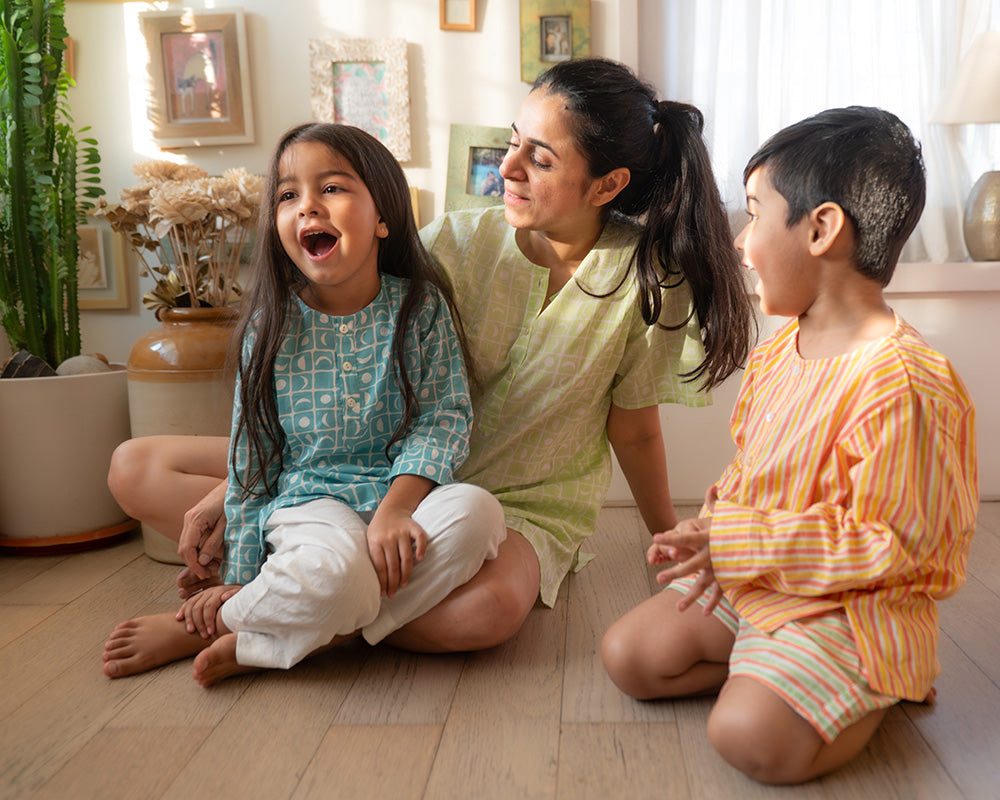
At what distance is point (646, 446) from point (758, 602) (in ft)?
1.99

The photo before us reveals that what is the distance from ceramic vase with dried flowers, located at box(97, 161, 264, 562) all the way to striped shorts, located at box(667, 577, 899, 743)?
1091 millimetres

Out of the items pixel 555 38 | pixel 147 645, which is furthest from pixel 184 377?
pixel 555 38

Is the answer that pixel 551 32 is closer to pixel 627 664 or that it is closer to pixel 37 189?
pixel 37 189

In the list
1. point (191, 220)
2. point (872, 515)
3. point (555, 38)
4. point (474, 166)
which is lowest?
point (872, 515)

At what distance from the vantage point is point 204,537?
53.6 inches

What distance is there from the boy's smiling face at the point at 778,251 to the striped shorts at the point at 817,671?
38 centimetres

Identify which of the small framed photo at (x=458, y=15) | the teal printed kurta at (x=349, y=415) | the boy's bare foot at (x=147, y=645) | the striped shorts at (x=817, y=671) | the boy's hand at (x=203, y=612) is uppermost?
the small framed photo at (x=458, y=15)

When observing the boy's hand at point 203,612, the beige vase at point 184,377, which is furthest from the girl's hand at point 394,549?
the beige vase at point 184,377

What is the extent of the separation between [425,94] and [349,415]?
3.22 ft

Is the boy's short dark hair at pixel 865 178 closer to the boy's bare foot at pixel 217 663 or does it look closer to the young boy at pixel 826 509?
the young boy at pixel 826 509

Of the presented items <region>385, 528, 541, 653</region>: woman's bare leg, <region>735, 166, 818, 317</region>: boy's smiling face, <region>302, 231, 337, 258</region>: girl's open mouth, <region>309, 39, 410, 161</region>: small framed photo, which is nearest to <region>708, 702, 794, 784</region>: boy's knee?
<region>385, 528, 541, 653</region>: woman's bare leg

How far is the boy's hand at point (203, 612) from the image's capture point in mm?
1261

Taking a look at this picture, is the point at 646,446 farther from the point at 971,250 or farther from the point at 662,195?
the point at 971,250

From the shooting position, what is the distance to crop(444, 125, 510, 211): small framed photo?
6.55 ft
